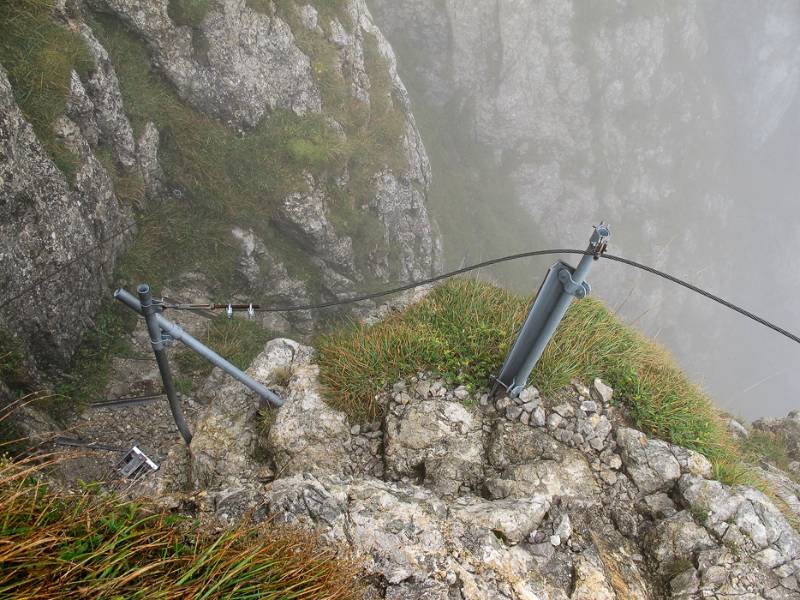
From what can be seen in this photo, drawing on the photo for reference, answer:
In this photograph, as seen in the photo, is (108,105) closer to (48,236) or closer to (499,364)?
(48,236)

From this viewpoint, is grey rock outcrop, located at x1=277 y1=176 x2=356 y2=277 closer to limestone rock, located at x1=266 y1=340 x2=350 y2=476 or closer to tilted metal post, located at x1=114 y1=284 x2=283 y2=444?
limestone rock, located at x1=266 y1=340 x2=350 y2=476

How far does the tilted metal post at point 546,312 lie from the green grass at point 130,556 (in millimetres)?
3294

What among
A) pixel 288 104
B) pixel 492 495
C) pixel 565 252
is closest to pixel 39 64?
pixel 288 104

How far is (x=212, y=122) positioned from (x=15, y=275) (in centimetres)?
967

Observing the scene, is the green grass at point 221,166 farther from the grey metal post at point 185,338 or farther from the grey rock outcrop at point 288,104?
the grey metal post at point 185,338

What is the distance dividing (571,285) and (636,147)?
56901mm

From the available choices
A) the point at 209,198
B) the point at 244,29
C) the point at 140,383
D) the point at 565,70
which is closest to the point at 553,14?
the point at 565,70

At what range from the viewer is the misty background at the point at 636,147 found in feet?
140

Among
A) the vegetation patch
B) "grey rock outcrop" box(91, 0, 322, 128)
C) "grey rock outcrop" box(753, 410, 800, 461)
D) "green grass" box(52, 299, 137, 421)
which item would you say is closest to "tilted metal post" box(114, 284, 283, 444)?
"green grass" box(52, 299, 137, 421)

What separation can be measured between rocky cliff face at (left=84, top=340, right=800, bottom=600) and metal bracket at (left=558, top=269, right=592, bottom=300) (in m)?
1.98

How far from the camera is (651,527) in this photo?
210 inches

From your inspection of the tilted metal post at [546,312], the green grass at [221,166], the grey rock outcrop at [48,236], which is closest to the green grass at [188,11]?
the green grass at [221,166]

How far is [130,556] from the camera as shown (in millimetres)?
2932

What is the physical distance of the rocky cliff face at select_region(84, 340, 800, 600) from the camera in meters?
4.50
